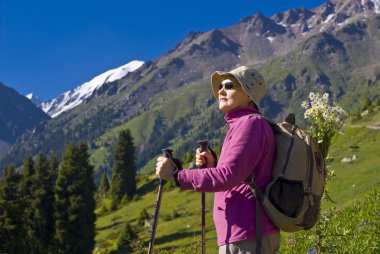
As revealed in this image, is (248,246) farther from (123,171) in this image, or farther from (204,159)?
(123,171)

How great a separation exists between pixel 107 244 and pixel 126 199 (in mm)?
27935

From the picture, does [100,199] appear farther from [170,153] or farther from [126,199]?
[170,153]

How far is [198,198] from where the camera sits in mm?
75938

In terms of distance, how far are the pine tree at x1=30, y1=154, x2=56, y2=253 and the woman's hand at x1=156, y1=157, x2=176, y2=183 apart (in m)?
54.1

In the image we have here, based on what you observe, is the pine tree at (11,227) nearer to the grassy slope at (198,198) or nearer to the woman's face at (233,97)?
the grassy slope at (198,198)

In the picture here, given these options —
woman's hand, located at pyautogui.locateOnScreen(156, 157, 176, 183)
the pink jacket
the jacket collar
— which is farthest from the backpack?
woman's hand, located at pyautogui.locateOnScreen(156, 157, 176, 183)

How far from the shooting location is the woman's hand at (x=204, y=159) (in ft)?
20.5

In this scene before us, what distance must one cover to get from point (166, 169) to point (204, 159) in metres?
0.72

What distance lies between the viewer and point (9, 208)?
4169 cm

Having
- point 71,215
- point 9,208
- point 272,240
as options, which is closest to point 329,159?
point 272,240

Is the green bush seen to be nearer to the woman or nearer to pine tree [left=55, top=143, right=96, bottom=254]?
the woman

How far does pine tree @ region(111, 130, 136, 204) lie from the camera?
10275cm

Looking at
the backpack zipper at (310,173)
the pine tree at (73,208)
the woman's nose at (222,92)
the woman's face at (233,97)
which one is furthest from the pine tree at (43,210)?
the backpack zipper at (310,173)

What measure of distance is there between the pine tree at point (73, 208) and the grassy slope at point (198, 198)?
7838mm
